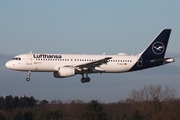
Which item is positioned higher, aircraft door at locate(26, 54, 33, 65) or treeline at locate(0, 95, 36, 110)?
aircraft door at locate(26, 54, 33, 65)

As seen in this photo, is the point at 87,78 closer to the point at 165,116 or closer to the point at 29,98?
the point at 165,116

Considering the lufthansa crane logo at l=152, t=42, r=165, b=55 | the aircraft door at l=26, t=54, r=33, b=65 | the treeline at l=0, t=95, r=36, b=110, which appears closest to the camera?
the aircraft door at l=26, t=54, r=33, b=65

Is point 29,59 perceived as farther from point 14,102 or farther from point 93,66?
point 14,102

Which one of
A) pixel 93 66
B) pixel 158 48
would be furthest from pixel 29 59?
pixel 158 48

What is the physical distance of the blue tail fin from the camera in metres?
69.8

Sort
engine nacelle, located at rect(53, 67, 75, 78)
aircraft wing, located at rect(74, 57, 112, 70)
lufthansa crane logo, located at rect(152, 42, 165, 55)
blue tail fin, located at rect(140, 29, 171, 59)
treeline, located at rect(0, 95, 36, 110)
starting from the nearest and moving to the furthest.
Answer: aircraft wing, located at rect(74, 57, 112, 70) → engine nacelle, located at rect(53, 67, 75, 78) → blue tail fin, located at rect(140, 29, 171, 59) → lufthansa crane logo, located at rect(152, 42, 165, 55) → treeline, located at rect(0, 95, 36, 110)

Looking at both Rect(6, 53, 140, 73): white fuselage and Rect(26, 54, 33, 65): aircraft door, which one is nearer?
Rect(26, 54, 33, 65): aircraft door

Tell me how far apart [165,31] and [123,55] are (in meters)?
9.04

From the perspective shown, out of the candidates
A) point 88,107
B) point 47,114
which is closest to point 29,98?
point 47,114

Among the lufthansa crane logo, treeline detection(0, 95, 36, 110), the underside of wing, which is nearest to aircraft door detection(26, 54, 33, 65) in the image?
the underside of wing

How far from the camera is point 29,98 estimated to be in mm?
141375

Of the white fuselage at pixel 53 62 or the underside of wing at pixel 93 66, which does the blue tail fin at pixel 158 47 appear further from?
the underside of wing at pixel 93 66

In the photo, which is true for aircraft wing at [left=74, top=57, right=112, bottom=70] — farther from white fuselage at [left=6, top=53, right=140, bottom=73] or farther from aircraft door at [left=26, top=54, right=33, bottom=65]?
aircraft door at [left=26, top=54, right=33, bottom=65]

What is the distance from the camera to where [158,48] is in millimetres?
71125
